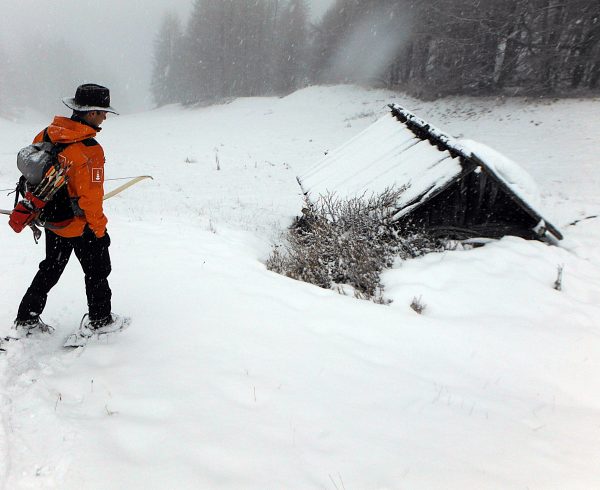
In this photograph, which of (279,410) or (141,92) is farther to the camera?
(141,92)

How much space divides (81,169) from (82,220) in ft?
1.34

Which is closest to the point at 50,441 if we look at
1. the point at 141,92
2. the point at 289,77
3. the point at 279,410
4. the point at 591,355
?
the point at 279,410

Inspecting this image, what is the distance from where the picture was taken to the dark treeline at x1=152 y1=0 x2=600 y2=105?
685 inches

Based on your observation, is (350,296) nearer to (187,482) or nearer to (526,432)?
(526,432)

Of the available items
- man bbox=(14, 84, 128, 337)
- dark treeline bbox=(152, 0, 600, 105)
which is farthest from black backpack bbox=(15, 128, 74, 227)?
dark treeline bbox=(152, 0, 600, 105)

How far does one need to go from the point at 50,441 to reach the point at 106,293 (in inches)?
55.2

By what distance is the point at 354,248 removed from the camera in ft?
15.4

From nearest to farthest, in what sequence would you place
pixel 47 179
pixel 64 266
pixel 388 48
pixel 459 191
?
pixel 47 179 < pixel 64 266 < pixel 459 191 < pixel 388 48

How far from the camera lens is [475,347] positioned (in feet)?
10.5

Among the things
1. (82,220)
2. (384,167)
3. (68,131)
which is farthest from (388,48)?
(82,220)

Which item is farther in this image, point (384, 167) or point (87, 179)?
point (384, 167)

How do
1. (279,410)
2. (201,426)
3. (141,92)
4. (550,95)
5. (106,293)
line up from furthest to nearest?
(141,92) → (550,95) → (106,293) → (279,410) → (201,426)

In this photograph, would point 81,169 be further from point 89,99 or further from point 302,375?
point 302,375

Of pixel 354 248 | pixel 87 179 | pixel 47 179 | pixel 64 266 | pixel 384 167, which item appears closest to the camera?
pixel 47 179
